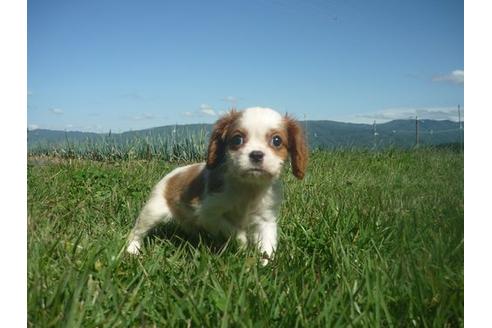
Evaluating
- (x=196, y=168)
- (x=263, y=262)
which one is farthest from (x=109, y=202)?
(x=263, y=262)

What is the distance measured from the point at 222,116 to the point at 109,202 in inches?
39.7

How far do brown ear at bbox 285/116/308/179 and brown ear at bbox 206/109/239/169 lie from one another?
0.31 meters

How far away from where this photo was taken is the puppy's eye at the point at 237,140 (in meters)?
2.63

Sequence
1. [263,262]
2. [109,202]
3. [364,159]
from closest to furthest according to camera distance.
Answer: [364,159] < [263,262] < [109,202]

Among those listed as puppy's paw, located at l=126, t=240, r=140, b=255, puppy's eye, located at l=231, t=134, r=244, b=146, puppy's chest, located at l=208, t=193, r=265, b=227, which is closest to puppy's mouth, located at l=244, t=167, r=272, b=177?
puppy's eye, located at l=231, t=134, r=244, b=146

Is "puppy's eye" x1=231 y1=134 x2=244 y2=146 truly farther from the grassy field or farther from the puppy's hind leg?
the puppy's hind leg

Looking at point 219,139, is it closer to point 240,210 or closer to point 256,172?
point 256,172

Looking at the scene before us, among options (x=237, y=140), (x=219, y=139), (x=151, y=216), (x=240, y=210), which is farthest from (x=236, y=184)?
(x=151, y=216)

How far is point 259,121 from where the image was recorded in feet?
8.65

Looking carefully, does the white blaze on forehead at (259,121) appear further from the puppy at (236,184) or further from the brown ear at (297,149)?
the brown ear at (297,149)

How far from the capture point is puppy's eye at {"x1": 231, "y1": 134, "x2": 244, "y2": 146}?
263cm
